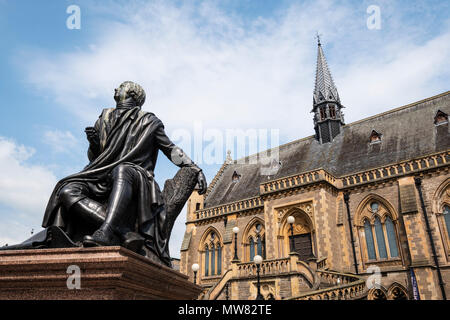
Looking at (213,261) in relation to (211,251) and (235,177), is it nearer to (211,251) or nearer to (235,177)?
(211,251)

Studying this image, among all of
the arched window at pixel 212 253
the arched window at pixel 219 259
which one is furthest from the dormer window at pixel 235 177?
the arched window at pixel 219 259

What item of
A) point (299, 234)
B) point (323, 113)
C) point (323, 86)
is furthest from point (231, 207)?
point (323, 86)

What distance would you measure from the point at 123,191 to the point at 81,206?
43cm

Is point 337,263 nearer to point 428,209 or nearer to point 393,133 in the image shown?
point 428,209

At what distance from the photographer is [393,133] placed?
84.6 ft

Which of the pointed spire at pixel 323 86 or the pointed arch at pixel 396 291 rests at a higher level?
the pointed spire at pixel 323 86

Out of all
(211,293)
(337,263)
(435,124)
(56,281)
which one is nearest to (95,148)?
(56,281)

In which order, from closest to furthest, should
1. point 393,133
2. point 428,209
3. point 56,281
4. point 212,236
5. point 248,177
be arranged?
point 56,281 → point 428,209 → point 393,133 → point 212,236 → point 248,177

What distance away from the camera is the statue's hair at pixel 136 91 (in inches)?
180

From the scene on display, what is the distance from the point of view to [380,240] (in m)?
21.9

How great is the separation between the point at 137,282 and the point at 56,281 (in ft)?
2.05

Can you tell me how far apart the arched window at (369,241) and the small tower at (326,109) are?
8.86 meters

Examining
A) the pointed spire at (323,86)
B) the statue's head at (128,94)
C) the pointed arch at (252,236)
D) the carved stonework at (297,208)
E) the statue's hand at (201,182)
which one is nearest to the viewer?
the statue's hand at (201,182)

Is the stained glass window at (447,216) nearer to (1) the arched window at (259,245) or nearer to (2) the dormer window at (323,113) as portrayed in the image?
(1) the arched window at (259,245)
